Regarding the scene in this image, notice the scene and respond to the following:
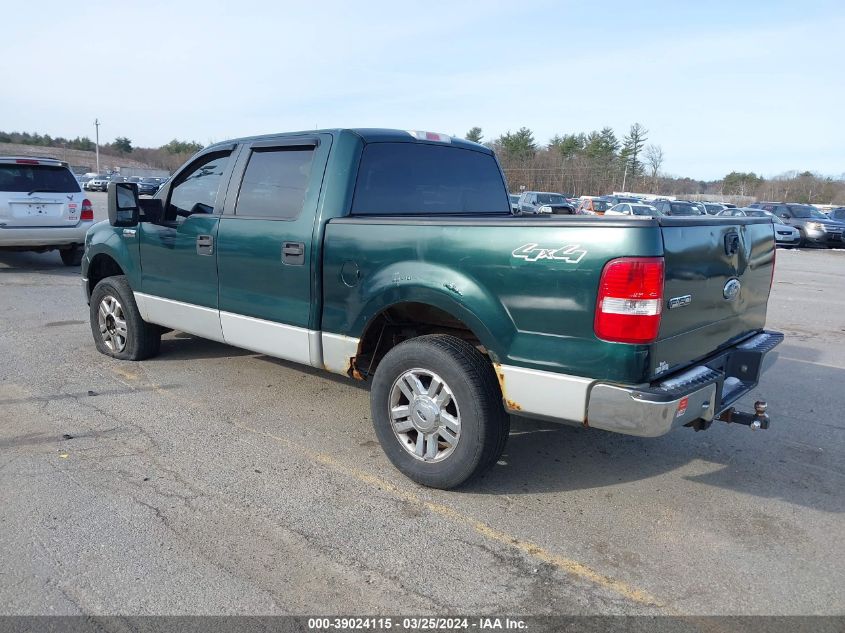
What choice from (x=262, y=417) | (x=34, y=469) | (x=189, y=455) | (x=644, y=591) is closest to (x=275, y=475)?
(x=189, y=455)

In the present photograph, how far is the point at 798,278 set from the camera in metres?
14.8

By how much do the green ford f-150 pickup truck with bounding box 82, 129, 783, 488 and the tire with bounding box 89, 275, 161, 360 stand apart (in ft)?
1.11

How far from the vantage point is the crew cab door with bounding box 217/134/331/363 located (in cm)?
431

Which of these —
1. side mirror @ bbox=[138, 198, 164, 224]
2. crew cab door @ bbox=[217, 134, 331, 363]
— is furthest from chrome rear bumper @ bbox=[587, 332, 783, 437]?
side mirror @ bbox=[138, 198, 164, 224]

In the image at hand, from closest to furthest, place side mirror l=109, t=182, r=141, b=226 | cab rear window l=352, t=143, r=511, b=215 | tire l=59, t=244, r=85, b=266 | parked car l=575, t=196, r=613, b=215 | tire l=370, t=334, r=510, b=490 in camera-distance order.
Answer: tire l=370, t=334, r=510, b=490, cab rear window l=352, t=143, r=511, b=215, side mirror l=109, t=182, r=141, b=226, tire l=59, t=244, r=85, b=266, parked car l=575, t=196, r=613, b=215

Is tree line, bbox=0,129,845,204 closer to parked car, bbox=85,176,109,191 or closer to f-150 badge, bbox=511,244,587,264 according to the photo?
parked car, bbox=85,176,109,191

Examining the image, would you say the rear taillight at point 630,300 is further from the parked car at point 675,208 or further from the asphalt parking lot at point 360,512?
the parked car at point 675,208

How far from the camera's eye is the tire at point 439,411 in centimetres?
350

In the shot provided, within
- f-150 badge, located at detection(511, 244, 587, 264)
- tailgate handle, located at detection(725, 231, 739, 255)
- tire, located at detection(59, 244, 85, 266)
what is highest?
tailgate handle, located at detection(725, 231, 739, 255)

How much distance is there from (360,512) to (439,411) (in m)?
0.67

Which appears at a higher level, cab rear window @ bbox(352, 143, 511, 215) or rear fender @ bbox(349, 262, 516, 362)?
cab rear window @ bbox(352, 143, 511, 215)

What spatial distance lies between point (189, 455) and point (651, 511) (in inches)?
107

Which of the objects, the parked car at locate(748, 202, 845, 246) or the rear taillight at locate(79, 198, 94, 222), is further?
the parked car at locate(748, 202, 845, 246)

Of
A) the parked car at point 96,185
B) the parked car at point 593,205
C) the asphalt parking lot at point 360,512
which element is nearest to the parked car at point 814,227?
the parked car at point 593,205
